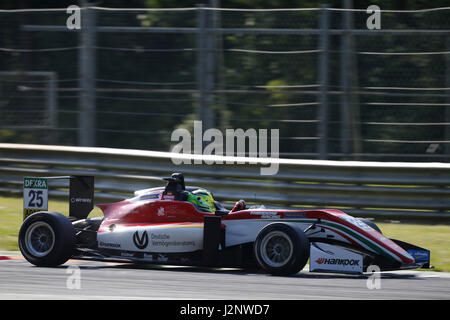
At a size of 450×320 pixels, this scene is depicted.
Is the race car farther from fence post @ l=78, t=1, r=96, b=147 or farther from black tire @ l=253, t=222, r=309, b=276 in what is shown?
fence post @ l=78, t=1, r=96, b=147

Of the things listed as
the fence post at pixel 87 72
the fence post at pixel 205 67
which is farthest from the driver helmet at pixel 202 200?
the fence post at pixel 87 72

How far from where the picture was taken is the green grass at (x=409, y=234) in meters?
9.23

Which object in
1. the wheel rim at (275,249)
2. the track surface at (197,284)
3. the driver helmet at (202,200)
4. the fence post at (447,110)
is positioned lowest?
the track surface at (197,284)

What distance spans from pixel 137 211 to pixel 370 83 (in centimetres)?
429

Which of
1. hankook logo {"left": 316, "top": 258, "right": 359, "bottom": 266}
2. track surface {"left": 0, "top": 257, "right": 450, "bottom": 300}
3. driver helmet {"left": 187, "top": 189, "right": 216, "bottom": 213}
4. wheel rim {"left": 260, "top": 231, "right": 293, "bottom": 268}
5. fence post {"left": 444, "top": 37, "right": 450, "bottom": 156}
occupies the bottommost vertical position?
track surface {"left": 0, "top": 257, "right": 450, "bottom": 300}

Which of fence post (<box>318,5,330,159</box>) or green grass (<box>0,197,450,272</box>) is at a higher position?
fence post (<box>318,5,330,159</box>)

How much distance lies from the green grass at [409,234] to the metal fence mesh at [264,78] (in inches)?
45.0

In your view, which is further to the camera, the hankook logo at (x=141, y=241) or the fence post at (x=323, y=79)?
the fence post at (x=323, y=79)

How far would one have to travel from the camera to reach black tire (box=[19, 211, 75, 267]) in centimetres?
837

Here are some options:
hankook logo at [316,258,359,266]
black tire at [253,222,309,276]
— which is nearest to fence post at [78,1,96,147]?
black tire at [253,222,309,276]

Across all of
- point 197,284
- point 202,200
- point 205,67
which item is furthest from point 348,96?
point 197,284

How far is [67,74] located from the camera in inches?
507

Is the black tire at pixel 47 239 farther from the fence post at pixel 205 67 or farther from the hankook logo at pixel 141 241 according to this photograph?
the fence post at pixel 205 67

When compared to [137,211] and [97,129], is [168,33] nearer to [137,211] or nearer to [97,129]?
[97,129]
